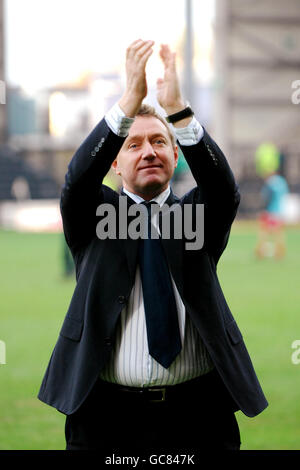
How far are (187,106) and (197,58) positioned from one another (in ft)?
130

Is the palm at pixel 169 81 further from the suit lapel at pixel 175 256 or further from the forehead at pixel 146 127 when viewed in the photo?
the suit lapel at pixel 175 256

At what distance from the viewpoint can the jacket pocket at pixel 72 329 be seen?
2473mm

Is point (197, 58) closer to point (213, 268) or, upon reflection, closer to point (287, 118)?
point (287, 118)

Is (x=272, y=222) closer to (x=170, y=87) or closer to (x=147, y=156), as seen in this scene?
(x=147, y=156)

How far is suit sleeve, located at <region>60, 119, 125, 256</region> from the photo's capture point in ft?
7.64

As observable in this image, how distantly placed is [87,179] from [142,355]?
23.3 inches

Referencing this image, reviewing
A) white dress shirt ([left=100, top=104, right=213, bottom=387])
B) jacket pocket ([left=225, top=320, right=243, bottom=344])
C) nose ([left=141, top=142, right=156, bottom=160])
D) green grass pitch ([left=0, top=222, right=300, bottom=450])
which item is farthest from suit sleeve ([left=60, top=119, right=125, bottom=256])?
green grass pitch ([left=0, top=222, right=300, bottom=450])

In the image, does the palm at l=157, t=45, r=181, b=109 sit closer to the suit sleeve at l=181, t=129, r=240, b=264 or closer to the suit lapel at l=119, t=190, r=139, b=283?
the suit sleeve at l=181, t=129, r=240, b=264

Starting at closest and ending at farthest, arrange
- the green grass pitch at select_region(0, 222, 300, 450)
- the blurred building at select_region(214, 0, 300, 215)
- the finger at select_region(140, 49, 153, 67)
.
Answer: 1. the finger at select_region(140, 49, 153, 67)
2. the green grass pitch at select_region(0, 222, 300, 450)
3. the blurred building at select_region(214, 0, 300, 215)

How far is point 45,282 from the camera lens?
1027 centimetres

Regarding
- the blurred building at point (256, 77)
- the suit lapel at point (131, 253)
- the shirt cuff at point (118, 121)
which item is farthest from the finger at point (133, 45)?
the blurred building at point (256, 77)

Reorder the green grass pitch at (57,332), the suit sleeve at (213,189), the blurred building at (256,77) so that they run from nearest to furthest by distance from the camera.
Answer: the suit sleeve at (213,189), the green grass pitch at (57,332), the blurred building at (256,77)

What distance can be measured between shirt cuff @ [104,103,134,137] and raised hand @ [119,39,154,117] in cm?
2
